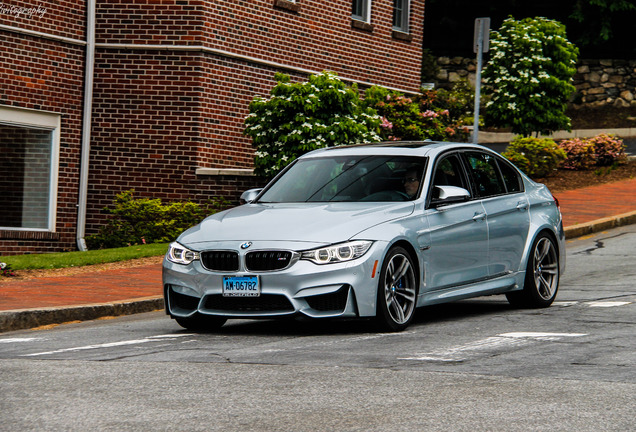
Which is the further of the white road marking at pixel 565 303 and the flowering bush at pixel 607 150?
the flowering bush at pixel 607 150

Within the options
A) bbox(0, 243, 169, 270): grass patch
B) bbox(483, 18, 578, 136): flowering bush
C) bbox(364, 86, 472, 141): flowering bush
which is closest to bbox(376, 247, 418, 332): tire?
bbox(0, 243, 169, 270): grass patch

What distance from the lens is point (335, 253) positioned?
8.58m

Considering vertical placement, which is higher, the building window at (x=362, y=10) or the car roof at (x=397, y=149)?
the building window at (x=362, y=10)

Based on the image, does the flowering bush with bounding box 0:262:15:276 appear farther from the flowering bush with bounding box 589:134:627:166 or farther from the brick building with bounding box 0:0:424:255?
the flowering bush with bounding box 589:134:627:166

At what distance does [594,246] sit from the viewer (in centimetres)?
1705

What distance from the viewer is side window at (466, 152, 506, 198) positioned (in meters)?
10.5

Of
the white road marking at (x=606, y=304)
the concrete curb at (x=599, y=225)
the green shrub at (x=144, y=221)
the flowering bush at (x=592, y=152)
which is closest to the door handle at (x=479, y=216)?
the white road marking at (x=606, y=304)

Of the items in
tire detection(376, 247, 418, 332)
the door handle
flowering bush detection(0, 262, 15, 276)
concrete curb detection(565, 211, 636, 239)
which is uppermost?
the door handle

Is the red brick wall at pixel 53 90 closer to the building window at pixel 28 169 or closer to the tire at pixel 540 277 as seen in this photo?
the building window at pixel 28 169

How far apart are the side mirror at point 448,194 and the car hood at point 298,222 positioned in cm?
32

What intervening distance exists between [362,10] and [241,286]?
15.5 meters

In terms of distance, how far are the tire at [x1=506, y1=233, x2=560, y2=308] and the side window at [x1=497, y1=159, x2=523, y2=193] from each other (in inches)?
20.9

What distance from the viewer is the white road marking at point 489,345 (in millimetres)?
7669

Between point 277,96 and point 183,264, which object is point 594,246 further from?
point 183,264
